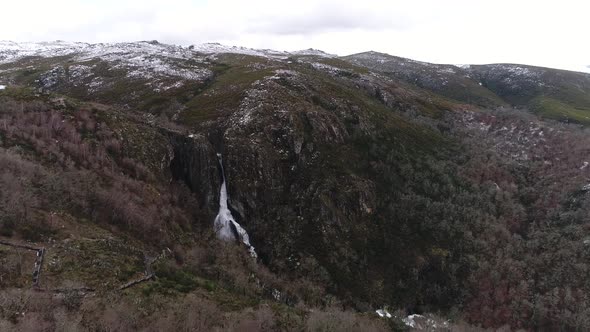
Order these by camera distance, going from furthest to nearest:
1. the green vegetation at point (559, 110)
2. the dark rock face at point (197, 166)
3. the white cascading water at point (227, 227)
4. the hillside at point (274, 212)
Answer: the green vegetation at point (559, 110) < the dark rock face at point (197, 166) < the white cascading water at point (227, 227) < the hillside at point (274, 212)

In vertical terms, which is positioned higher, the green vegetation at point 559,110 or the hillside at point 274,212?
the green vegetation at point 559,110

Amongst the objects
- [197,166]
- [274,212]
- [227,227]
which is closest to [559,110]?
[274,212]

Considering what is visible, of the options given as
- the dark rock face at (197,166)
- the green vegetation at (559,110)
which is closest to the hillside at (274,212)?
the dark rock face at (197,166)

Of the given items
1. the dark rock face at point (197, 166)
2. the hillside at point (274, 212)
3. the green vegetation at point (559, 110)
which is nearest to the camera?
the hillside at point (274, 212)

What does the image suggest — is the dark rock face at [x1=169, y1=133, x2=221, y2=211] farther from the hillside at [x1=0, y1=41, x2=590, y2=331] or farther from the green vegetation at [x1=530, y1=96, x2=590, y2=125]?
the green vegetation at [x1=530, y1=96, x2=590, y2=125]

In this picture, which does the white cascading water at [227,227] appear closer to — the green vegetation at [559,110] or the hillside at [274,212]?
the hillside at [274,212]

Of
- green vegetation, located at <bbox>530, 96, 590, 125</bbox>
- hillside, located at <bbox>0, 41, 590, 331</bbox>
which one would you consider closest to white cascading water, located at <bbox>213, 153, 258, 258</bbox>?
hillside, located at <bbox>0, 41, 590, 331</bbox>
